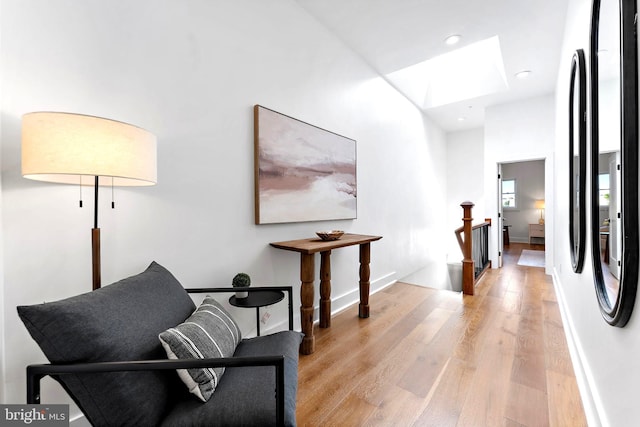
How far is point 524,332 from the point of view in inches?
96.5

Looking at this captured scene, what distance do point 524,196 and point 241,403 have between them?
393 inches

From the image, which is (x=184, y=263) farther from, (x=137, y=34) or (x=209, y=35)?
(x=209, y=35)

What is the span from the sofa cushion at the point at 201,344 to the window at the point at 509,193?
963 centimetres

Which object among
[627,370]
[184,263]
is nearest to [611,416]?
[627,370]

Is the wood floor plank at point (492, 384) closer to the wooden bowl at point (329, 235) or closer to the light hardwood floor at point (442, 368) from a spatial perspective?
the light hardwood floor at point (442, 368)

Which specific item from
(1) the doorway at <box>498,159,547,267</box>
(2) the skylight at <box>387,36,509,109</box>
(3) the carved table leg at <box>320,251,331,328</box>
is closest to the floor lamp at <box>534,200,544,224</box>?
(1) the doorway at <box>498,159,547,267</box>

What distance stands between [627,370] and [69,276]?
2.29m

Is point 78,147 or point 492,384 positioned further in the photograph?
point 492,384

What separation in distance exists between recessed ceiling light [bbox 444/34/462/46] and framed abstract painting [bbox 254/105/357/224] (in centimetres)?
148

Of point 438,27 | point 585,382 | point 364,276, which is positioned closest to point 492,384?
point 585,382

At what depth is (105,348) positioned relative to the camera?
903 millimetres

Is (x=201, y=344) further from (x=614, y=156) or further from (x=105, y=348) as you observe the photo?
(x=614, y=156)

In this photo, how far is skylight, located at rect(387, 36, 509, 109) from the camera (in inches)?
168

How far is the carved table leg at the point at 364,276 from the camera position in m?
2.79
